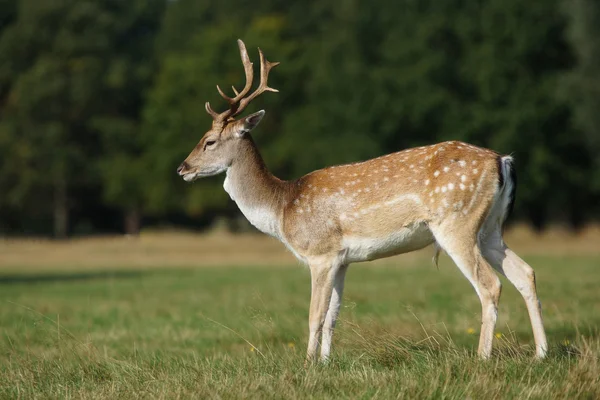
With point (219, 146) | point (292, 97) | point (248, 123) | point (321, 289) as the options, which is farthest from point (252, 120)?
point (292, 97)

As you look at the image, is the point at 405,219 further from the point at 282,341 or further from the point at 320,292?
the point at 282,341

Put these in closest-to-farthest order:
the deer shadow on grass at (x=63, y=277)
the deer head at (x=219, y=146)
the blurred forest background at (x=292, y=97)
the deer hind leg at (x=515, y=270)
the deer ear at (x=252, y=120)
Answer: the deer hind leg at (x=515, y=270) → the deer ear at (x=252, y=120) → the deer head at (x=219, y=146) → the deer shadow on grass at (x=63, y=277) → the blurred forest background at (x=292, y=97)

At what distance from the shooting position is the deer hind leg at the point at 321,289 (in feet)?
25.0

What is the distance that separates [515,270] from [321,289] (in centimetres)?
149

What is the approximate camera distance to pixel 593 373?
19.5 ft

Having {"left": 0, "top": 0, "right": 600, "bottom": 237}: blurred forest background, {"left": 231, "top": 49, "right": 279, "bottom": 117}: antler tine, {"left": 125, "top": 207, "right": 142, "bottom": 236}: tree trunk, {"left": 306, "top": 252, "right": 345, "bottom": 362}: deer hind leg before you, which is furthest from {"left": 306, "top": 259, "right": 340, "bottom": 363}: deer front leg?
{"left": 125, "top": 207, "right": 142, "bottom": 236}: tree trunk

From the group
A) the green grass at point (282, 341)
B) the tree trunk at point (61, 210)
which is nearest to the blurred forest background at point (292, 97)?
the tree trunk at point (61, 210)

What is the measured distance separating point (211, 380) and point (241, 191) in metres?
2.65

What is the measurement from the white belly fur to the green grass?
514 millimetres

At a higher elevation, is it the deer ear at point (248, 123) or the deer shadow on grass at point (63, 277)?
the deer ear at point (248, 123)

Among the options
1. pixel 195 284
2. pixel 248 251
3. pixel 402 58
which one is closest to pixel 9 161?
pixel 248 251

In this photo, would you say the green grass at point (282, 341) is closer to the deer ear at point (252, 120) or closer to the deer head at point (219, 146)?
the deer head at point (219, 146)

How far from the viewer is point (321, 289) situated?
25.2 ft

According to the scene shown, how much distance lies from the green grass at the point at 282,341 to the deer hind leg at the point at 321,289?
209 millimetres
